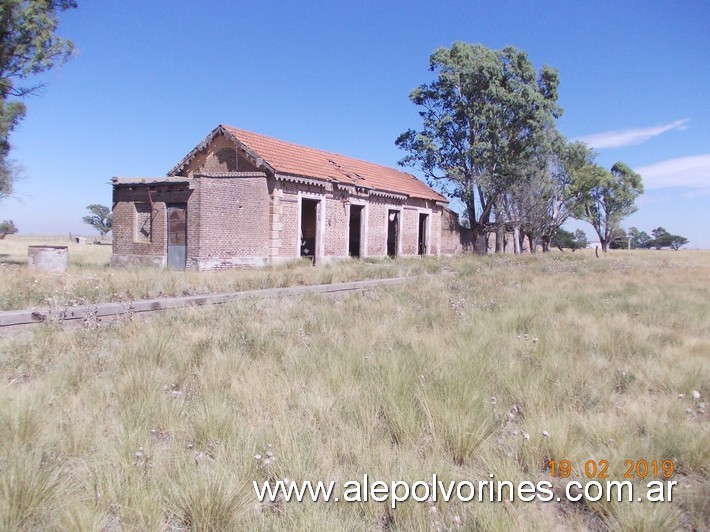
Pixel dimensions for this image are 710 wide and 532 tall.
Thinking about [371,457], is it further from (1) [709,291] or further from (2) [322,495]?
(1) [709,291]

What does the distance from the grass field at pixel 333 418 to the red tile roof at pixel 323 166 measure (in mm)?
12453

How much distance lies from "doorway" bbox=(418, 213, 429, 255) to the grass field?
20.7m

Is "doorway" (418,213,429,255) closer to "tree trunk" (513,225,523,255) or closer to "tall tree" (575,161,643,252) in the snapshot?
"tree trunk" (513,225,523,255)

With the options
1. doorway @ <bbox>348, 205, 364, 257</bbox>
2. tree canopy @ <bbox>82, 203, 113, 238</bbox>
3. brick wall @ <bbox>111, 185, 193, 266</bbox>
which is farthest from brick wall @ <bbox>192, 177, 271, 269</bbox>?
tree canopy @ <bbox>82, 203, 113, 238</bbox>

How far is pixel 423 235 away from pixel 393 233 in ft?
7.96

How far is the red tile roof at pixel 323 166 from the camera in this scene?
1741 centimetres

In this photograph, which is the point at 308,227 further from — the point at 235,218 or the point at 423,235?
the point at 423,235

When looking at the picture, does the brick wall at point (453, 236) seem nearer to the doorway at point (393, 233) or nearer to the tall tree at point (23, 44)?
the doorway at point (393, 233)

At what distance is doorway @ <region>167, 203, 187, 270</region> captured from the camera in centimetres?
1675

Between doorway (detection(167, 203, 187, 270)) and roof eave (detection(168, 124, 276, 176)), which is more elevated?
roof eave (detection(168, 124, 276, 176))

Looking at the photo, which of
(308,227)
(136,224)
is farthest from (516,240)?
(136,224)

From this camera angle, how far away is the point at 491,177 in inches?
1093

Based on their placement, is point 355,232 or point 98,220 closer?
point 355,232

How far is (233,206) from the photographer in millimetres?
16625
